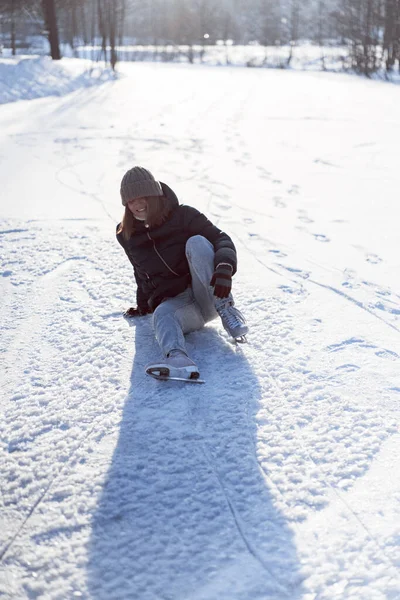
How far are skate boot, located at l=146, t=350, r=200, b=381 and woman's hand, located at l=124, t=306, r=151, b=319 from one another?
613 millimetres

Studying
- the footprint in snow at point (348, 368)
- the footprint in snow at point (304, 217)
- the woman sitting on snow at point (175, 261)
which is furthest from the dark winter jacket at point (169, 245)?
the footprint in snow at point (304, 217)

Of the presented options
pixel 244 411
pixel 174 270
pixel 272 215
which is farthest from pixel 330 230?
pixel 244 411

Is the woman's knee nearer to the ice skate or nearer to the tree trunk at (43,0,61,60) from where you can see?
the ice skate

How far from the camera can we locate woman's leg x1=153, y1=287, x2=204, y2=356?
8.27 ft

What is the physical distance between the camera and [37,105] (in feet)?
39.4

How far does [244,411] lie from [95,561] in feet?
2.81

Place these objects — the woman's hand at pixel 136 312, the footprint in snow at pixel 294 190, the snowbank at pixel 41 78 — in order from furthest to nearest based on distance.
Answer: the snowbank at pixel 41 78, the footprint in snow at pixel 294 190, the woman's hand at pixel 136 312

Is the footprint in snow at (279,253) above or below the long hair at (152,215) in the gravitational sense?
below

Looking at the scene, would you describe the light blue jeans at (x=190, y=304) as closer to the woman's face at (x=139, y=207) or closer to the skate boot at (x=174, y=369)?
the skate boot at (x=174, y=369)

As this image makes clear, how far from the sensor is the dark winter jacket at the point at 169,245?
268 centimetres

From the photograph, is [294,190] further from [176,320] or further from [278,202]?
[176,320]

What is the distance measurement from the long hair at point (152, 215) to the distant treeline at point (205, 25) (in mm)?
18488

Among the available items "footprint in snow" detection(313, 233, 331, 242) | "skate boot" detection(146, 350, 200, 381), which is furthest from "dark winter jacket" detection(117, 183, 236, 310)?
"footprint in snow" detection(313, 233, 331, 242)

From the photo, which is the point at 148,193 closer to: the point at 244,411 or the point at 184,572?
the point at 244,411
